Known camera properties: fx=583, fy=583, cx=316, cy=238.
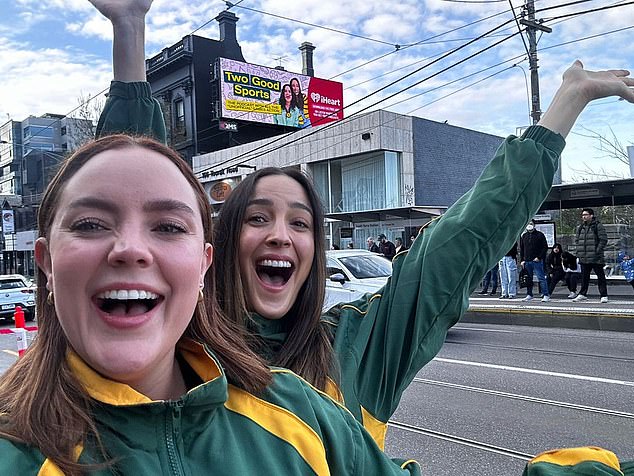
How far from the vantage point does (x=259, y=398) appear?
137 cm

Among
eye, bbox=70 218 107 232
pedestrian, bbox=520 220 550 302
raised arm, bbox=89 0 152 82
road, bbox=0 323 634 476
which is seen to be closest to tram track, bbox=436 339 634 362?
road, bbox=0 323 634 476

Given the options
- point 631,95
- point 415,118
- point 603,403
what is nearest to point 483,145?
point 415,118

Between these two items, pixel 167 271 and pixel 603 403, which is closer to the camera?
pixel 167 271

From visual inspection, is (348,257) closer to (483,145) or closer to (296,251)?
(296,251)

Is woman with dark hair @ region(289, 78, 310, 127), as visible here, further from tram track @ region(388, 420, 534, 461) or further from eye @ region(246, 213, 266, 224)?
eye @ region(246, 213, 266, 224)

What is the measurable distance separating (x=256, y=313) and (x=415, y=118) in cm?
2283

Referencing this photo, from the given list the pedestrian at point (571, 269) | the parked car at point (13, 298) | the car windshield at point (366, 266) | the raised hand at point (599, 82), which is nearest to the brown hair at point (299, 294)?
the raised hand at point (599, 82)

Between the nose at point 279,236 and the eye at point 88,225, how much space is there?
2.98ft

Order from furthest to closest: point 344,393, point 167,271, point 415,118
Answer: point 415,118 → point 344,393 → point 167,271

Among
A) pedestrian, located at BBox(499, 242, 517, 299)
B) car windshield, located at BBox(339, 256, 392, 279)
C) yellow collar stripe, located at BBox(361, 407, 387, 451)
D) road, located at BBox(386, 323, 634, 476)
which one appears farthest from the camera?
pedestrian, located at BBox(499, 242, 517, 299)

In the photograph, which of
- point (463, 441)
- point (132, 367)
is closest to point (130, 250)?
point (132, 367)

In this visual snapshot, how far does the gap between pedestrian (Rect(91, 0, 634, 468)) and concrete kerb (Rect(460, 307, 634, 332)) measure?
866 cm

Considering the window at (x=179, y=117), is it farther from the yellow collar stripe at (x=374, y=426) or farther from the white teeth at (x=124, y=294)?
the white teeth at (x=124, y=294)

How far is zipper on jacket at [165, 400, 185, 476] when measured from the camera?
45.9 inches
